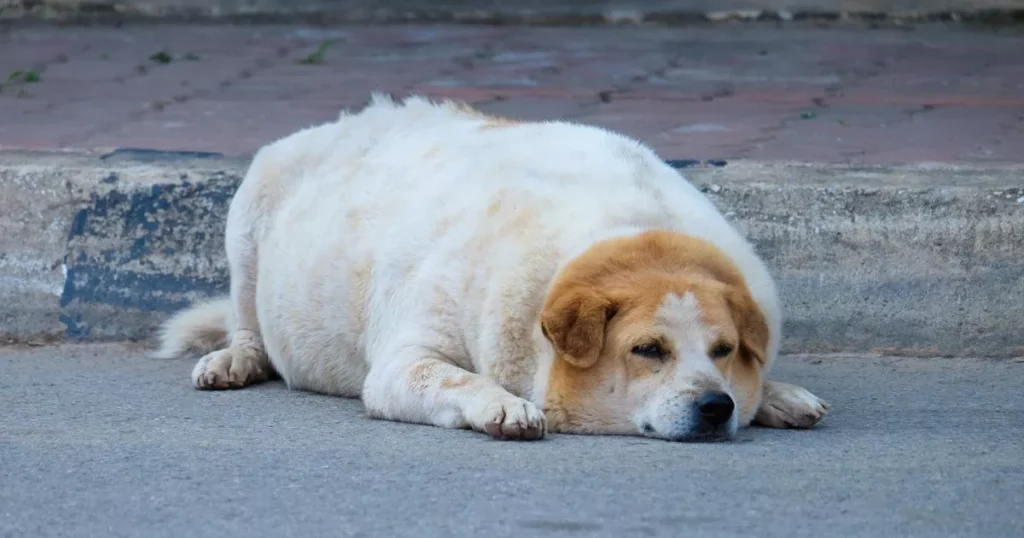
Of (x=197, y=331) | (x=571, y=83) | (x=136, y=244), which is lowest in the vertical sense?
(x=197, y=331)

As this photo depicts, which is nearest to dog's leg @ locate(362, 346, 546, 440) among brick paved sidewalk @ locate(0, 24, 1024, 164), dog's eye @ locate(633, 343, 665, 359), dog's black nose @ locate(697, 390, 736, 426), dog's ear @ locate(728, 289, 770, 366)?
dog's eye @ locate(633, 343, 665, 359)

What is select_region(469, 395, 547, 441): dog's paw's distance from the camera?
3703 millimetres

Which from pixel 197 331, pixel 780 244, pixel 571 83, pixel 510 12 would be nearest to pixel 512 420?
pixel 780 244

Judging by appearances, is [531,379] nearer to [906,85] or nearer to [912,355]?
[912,355]

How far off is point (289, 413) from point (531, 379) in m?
0.74

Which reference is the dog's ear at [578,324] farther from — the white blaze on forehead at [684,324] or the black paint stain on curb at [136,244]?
the black paint stain on curb at [136,244]

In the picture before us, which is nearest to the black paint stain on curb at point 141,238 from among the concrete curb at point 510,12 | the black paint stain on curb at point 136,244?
the black paint stain on curb at point 136,244

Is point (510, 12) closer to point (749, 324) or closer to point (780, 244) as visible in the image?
point (780, 244)

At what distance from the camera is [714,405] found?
12.0ft

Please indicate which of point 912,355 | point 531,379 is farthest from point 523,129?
point 912,355

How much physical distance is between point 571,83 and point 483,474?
4269 mm

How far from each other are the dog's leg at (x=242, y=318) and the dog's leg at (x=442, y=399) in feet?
2.30

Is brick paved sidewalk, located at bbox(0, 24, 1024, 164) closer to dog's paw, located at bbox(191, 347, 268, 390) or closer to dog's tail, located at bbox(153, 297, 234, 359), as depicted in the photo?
dog's tail, located at bbox(153, 297, 234, 359)

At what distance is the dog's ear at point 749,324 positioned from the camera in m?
3.82
